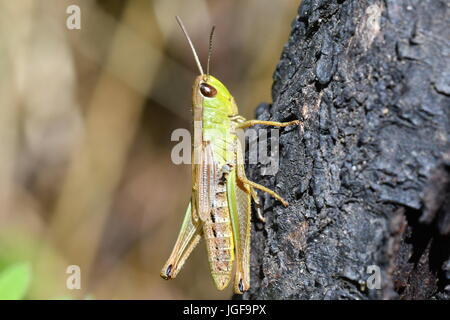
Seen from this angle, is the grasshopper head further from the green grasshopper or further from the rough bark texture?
the rough bark texture

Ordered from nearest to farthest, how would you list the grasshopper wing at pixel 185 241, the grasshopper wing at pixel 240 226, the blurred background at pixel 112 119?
the grasshopper wing at pixel 240 226 < the grasshopper wing at pixel 185 241 < the blurred background at pixel 112 119

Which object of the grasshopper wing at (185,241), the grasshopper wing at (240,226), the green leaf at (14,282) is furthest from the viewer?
the grasshopper wing at (185,241)

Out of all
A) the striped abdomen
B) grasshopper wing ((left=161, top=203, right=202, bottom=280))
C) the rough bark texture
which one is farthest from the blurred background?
the rough bark texture

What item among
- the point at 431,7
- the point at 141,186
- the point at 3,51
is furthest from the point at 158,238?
the point at 431,7

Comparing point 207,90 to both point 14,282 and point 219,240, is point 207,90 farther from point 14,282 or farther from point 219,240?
point 14,282

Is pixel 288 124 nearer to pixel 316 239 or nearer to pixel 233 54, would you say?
pixel 316 239

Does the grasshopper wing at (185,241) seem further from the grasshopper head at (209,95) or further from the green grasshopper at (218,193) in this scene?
the grasshopper head at (209,95)

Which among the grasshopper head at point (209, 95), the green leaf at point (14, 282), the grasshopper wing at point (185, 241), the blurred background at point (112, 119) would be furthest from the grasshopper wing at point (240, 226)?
the blurred background at point (112, 119)

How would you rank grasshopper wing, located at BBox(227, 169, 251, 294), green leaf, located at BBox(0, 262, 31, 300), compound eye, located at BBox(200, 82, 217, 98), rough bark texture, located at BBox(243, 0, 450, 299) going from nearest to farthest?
rough bark texture, located at BBox(243, 0, 450, 299) → green leaf, located at BBox(0, 262, 31, 300) → grasshopper wing, located at BBox(227, 169, 251, 294) → compound eye, located at BBox(200, 82, 217, 98)
